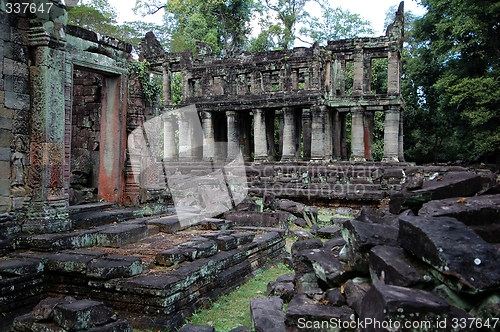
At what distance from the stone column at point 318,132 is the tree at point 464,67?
6848 mm

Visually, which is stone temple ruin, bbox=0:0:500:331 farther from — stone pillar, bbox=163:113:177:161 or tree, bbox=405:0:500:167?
stone pillar, bbox=163:113:177:161

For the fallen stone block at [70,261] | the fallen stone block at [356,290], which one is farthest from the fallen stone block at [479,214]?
the fallen stone block at [70,261]

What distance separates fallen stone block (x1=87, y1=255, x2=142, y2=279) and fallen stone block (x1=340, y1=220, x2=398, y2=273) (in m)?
2.69

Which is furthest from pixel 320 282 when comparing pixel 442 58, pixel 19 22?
pixel 442 58

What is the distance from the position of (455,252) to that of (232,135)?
23991mm

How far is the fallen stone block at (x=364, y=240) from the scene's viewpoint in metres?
4.07

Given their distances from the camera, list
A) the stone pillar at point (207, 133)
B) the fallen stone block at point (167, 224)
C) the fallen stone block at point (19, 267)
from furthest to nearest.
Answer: the stone pillar at point (207, 133), the fallen stone block at point (167, 224), the fallen stone block at point (19, 267)

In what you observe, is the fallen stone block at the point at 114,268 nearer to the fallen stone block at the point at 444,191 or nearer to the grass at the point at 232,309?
the grass at the point at 232,309

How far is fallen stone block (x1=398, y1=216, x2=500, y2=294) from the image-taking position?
312cm

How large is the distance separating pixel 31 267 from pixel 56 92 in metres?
3.11

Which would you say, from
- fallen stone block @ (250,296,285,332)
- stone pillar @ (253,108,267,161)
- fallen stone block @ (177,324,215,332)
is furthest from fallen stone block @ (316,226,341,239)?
stone pillar @ (253,108,267,161)

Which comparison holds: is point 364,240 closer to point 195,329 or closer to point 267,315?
point 267,315

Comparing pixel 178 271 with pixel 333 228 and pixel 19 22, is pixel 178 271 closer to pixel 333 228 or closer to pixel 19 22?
pixel 19 22

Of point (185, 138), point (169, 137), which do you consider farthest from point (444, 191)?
point (169, 137)
